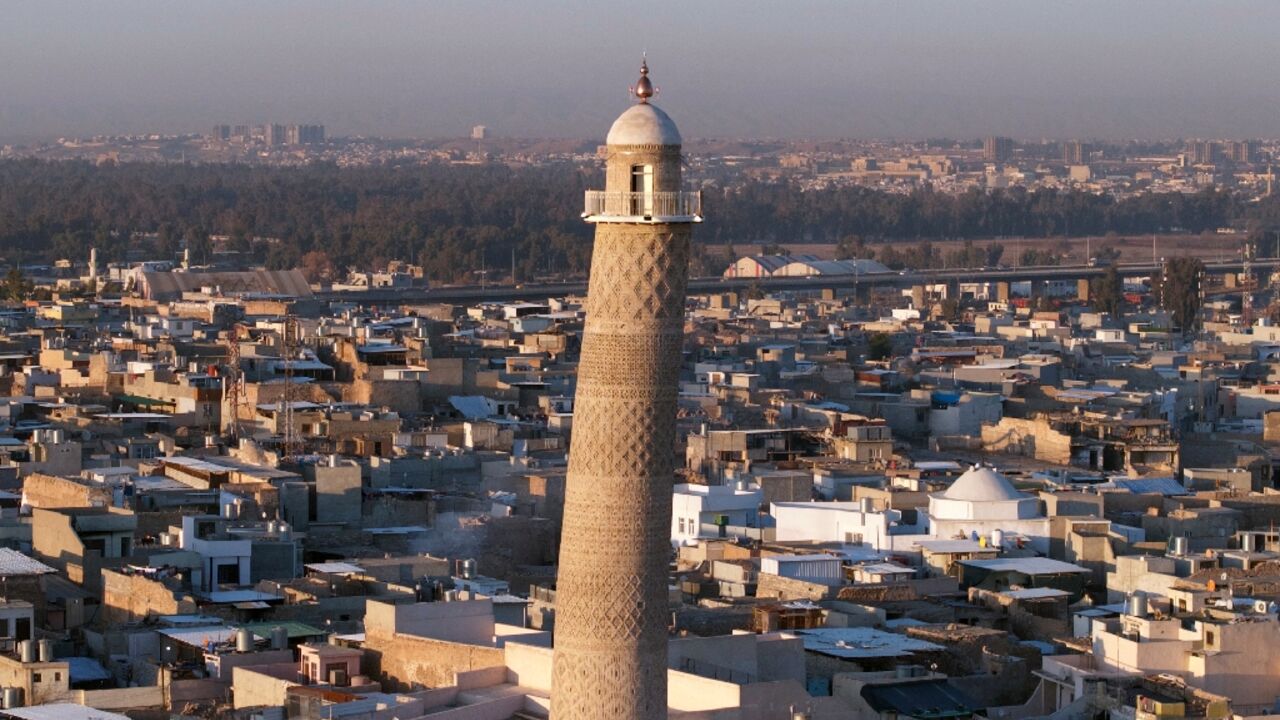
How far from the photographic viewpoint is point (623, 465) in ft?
44.2

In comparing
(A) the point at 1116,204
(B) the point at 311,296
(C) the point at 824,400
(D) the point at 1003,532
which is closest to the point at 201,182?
(A) the point at 1116,204

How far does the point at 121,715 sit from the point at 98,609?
5.01 meters

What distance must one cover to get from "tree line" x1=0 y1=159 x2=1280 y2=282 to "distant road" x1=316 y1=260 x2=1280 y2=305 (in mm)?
6381

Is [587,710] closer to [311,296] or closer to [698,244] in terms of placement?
[311,296]

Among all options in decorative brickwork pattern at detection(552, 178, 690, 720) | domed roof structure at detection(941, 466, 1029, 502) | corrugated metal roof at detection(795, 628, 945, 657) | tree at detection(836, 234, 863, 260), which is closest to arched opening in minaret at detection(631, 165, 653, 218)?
decorative brickwork pattern at detection(552, 178, 690, 720)

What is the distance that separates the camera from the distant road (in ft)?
239

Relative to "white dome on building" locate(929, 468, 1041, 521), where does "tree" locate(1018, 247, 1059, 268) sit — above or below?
above

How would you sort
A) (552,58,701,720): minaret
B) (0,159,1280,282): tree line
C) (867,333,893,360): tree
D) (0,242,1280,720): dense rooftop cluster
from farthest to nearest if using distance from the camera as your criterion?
(0,159,1280,282): tree line < (867,333,893,360): tree < (0,242,1280,720): dense rooftop cluster < (552,58,701,720): minaret

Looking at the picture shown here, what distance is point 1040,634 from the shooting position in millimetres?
22750

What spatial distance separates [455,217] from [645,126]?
95.2 m

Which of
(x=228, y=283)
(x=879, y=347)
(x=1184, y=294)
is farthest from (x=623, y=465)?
(x=228, y=283)

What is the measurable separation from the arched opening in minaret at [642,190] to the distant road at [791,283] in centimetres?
5526

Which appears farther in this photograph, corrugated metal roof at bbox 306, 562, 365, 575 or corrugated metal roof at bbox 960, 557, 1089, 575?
corrugated metal roof at bbox 960, 557, 1089, 575

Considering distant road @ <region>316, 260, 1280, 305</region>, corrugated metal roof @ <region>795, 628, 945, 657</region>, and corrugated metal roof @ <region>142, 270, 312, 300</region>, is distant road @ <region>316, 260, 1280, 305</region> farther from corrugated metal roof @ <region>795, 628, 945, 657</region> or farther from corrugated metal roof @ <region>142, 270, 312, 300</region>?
corrugated metal roof @ <region>795, 628, 945, 657</region>
